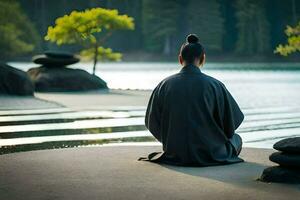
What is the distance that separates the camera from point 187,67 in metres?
7.34

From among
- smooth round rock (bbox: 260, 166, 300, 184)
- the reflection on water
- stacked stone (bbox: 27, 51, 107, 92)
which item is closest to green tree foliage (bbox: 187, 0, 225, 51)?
stacked stone (bbox: 27, 51, 107, 92)

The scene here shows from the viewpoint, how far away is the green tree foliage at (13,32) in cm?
4966

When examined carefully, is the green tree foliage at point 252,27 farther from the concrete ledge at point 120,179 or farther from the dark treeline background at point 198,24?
the concrete ledge at point 120,179

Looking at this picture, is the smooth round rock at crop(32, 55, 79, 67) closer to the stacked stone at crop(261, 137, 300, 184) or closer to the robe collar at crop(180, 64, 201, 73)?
the robe collar at crop(180, 64, 201, 73)

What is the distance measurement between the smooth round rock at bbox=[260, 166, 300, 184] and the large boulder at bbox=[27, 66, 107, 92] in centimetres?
1639

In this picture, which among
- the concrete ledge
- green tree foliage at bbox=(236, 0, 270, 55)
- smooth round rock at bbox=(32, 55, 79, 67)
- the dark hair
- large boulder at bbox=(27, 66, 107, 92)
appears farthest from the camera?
green tree foliage at bbox=(236, 0, 270, 55)

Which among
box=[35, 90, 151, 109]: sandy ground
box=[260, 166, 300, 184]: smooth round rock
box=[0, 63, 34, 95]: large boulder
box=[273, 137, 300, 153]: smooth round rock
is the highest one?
box=[273, 137, 300, 153]: smooth round rock

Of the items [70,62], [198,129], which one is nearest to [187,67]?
[198,129]

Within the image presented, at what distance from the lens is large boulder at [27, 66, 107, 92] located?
22.1m

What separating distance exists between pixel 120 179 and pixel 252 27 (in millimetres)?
63025

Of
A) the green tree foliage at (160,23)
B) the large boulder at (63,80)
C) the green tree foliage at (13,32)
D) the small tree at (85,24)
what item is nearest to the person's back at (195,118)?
the large boulder at (63,80)

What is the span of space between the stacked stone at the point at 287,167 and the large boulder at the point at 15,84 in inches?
521

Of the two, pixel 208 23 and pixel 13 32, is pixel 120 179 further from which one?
pixel 208 23

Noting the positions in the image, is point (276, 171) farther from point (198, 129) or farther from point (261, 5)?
point (261, 5)
